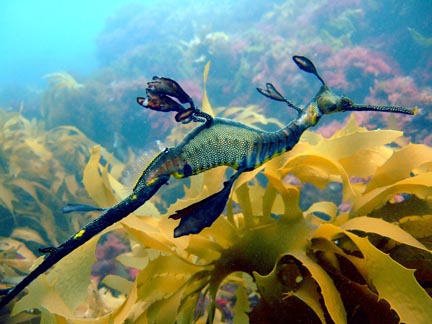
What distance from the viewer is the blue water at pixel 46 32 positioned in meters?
56.1

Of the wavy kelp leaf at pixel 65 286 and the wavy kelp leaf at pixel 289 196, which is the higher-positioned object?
the wavy kelp leaf at pixel 65 286

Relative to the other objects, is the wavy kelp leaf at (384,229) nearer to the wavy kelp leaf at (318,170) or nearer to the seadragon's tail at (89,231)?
the wavy kelp leaf at (318,170)

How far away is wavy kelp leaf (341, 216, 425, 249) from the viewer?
5.01 ft

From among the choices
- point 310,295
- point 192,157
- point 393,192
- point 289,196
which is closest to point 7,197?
point 289,196

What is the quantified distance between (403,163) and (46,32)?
104084 mm

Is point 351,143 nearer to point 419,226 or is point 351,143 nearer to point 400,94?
point 419,226

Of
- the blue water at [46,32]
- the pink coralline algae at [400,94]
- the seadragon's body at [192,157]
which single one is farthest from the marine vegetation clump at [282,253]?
the blue water at [46,32]

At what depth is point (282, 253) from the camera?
1.70 meters

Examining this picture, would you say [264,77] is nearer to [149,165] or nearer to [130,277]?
[130,277]

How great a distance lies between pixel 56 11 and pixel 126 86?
4140 inches

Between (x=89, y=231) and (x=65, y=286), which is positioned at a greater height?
(x=89, y=231)

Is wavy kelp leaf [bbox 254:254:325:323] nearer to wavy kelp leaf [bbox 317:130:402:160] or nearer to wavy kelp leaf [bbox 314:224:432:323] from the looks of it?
wavy kelp leaf [bbox 314:224:432:323]

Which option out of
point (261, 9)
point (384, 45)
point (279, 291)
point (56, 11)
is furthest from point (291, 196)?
point (56, 11)

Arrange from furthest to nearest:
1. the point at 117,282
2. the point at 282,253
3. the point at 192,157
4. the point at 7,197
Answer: the point at 7,197
the point at 117,282
the point at 282,253
the point at 192,157
